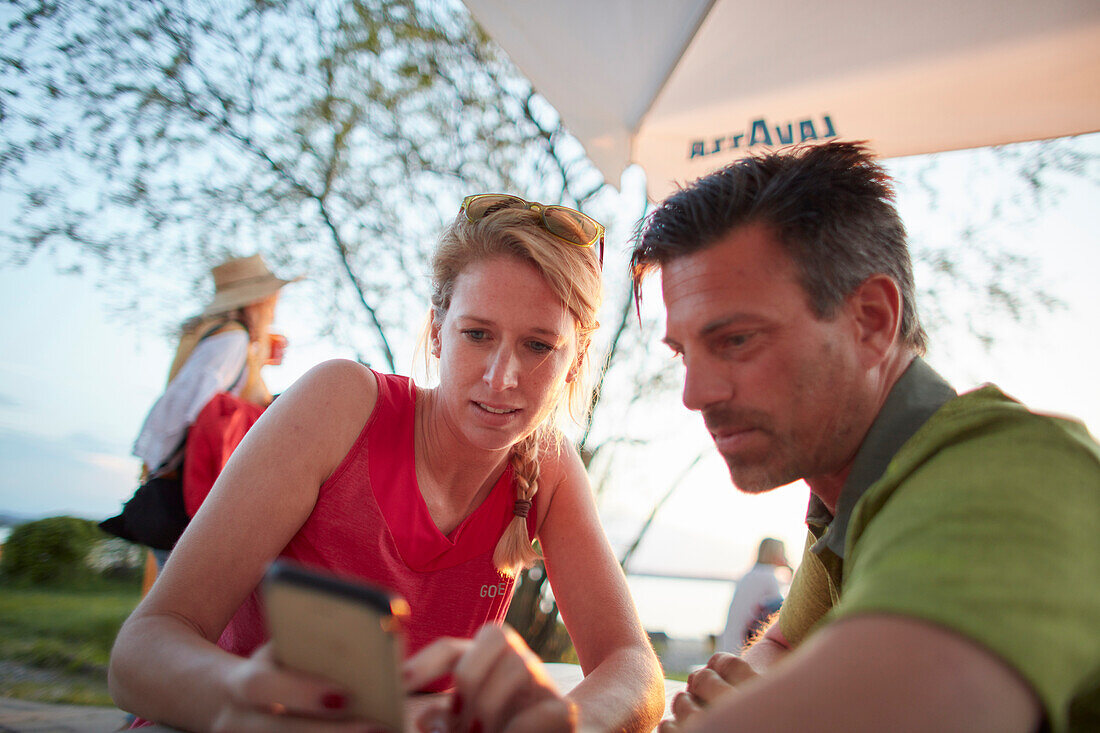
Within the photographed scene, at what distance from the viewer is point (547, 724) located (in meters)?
0.85

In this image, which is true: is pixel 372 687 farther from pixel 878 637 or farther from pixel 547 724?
pixel 878 637

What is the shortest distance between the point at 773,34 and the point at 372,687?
2677 mm

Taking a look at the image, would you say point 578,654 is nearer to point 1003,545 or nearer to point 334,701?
point 334,701

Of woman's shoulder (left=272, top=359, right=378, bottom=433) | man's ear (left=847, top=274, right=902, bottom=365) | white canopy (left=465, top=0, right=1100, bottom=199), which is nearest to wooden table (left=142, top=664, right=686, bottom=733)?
woman's shoulder (left=272, top=359, right=378, bottom=433)

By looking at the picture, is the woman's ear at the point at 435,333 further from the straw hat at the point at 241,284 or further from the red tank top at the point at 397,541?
the straw hat at the point at 241,284

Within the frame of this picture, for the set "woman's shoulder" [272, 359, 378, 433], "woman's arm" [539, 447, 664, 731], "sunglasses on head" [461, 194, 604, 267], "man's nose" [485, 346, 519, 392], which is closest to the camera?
"woman's arm" [539, 447, 664, 731]

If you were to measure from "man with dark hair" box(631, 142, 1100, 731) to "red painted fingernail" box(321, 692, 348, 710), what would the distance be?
376mm

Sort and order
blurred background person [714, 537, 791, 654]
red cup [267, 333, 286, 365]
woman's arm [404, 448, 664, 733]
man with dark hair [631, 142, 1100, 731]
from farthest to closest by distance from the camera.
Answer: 1. blurred background person [714, 537, 791, 654]
2. red cup [267, 333, 286, 365]
3. woman's arm [404, 448, 664, 733]
4. man with dark hair [631, 142, 1100, 731]

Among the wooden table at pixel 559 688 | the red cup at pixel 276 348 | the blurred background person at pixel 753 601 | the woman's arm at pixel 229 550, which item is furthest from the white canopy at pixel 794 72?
the blurred background person at pixel 753 601

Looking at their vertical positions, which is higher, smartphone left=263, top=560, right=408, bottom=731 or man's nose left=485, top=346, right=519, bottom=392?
man's nose left=485, top=346, right=519, bottom=392

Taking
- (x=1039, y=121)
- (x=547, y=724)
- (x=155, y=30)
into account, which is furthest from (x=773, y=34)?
(x=155, y=30)

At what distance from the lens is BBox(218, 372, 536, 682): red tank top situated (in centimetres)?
174

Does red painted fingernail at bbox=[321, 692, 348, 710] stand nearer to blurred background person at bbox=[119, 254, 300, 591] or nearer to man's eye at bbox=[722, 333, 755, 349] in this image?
man's eye at bbox=[722, 333, 755, 349]

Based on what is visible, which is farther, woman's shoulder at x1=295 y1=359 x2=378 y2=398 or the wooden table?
woman's shoulder at x1=295 y1=359 x2=378 y2=398
